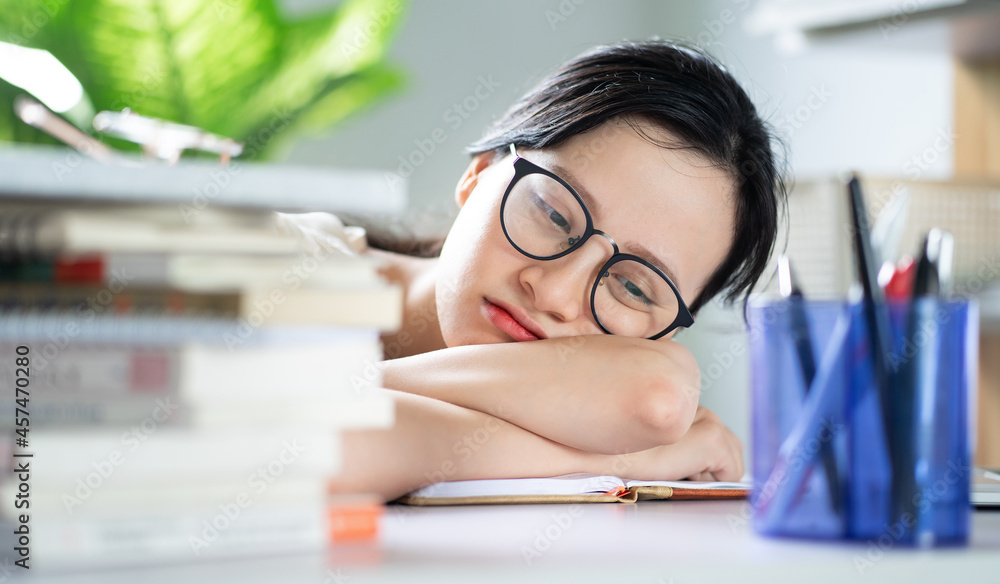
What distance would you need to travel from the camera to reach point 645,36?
11.5 feet

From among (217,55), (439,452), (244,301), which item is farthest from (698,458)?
(217,55)

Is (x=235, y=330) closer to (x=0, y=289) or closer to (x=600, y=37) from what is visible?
(x=0, y=289)

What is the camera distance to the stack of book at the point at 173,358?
349mm

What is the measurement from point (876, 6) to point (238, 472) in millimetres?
1642

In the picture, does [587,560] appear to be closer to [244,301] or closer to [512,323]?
[244,301]

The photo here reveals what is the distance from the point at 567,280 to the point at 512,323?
0.07 m

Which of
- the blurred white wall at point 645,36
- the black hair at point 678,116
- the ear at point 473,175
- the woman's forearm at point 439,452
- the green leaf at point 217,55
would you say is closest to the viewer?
the woman's forearm at point 439,452

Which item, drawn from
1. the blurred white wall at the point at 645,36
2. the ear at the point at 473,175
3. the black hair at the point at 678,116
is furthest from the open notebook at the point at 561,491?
the blurred white wall at the point at 645,36

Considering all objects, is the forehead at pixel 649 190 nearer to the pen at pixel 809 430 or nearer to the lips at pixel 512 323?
the lips at pixel 512 323

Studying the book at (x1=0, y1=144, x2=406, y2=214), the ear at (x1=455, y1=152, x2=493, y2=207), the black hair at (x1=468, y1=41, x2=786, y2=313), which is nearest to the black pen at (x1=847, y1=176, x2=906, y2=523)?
the book at (x1=0, y1=144, x2=406, y2=214)

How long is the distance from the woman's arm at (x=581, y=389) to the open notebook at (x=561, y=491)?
4cm

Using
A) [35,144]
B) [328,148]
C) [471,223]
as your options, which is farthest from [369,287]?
[328,148]

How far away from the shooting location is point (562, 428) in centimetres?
69

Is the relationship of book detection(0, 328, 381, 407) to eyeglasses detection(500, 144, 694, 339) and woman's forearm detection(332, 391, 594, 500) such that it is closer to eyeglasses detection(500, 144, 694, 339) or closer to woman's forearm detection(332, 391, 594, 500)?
woman's forearm detection(332, 391, 594, 500)
